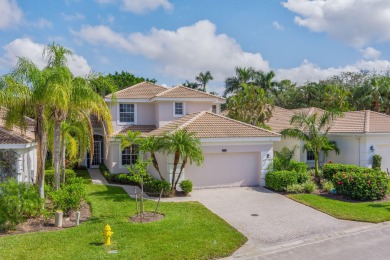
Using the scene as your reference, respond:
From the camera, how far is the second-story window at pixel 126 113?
26.0 m

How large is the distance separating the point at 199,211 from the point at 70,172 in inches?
434

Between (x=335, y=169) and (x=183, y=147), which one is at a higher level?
(x=183, y=147)

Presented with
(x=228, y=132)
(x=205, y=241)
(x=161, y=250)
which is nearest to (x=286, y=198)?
(x=228, y=132)

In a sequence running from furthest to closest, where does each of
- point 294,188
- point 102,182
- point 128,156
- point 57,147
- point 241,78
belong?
point 241,78 → point 128,156 → point 102,182 → point 294,188 → point 57,147

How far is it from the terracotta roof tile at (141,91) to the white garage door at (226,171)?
30.0ft

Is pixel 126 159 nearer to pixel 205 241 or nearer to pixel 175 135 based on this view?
pixel 175 135

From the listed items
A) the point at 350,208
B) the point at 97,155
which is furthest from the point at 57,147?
the point at 97,155

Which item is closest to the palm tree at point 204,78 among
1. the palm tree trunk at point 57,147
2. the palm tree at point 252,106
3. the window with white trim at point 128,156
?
the palm tree at point 252,106

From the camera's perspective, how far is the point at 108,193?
18.6 m

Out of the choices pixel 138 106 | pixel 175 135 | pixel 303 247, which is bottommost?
pixel 303 247

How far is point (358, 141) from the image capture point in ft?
81.9

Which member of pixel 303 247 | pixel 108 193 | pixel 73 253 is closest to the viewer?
pixel 73 253

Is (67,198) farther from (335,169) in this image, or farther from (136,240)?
(335,169)

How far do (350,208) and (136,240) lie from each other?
9.91m
